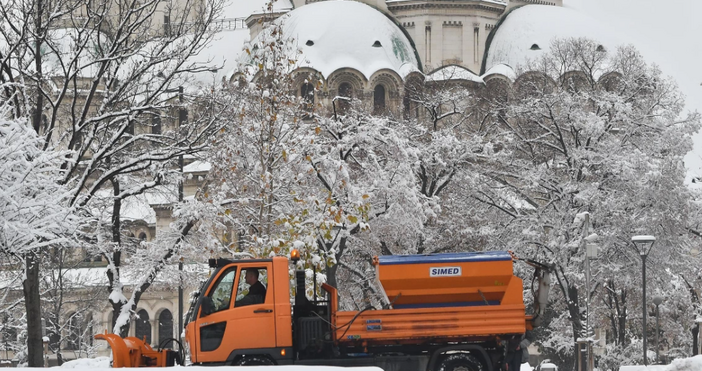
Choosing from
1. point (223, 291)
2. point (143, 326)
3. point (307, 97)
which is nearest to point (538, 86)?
point (307, 97)

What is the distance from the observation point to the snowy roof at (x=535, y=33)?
6881cm

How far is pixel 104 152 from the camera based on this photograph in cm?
2373

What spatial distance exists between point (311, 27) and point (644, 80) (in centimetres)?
2982

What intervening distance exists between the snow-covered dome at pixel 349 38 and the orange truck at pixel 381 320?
152 feet

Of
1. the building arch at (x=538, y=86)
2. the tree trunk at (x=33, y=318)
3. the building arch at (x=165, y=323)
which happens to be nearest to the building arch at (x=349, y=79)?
the building arch at (x=165, y=323)

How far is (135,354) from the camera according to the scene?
726 inches

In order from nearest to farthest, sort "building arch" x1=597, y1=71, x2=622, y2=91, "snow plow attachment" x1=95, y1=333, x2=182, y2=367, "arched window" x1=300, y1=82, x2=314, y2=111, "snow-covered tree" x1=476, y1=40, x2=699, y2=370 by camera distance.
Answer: "snow plow attachment" x1=95, y1=333, x2=182, y2=367 < "arched window" x1=300, y1=82, x2=314, y2=111 < "snow-covered tree" x1=476, y1=40, x2=699, y2=370 < "building arch" x1=597, y1=71, x2=622, y2=91

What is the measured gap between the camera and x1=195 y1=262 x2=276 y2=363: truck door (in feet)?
57.7

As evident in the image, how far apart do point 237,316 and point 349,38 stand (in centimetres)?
4997

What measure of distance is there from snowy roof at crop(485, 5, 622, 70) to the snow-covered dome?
16.9 ft

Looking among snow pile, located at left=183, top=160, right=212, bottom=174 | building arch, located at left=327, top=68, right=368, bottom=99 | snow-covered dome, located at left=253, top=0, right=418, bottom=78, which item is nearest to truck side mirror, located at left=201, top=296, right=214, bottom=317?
snow pile, located at left=183, top=160, right=212, bottom=174

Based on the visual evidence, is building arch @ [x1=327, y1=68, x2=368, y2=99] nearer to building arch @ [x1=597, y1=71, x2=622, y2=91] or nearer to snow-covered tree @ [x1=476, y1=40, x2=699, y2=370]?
building arch @ [x1=597, y1=71, x2=622, y2=91]

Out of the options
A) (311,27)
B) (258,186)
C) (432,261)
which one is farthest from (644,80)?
(311,27)

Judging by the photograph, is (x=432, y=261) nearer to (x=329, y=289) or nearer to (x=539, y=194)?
(x=329, y=289)
